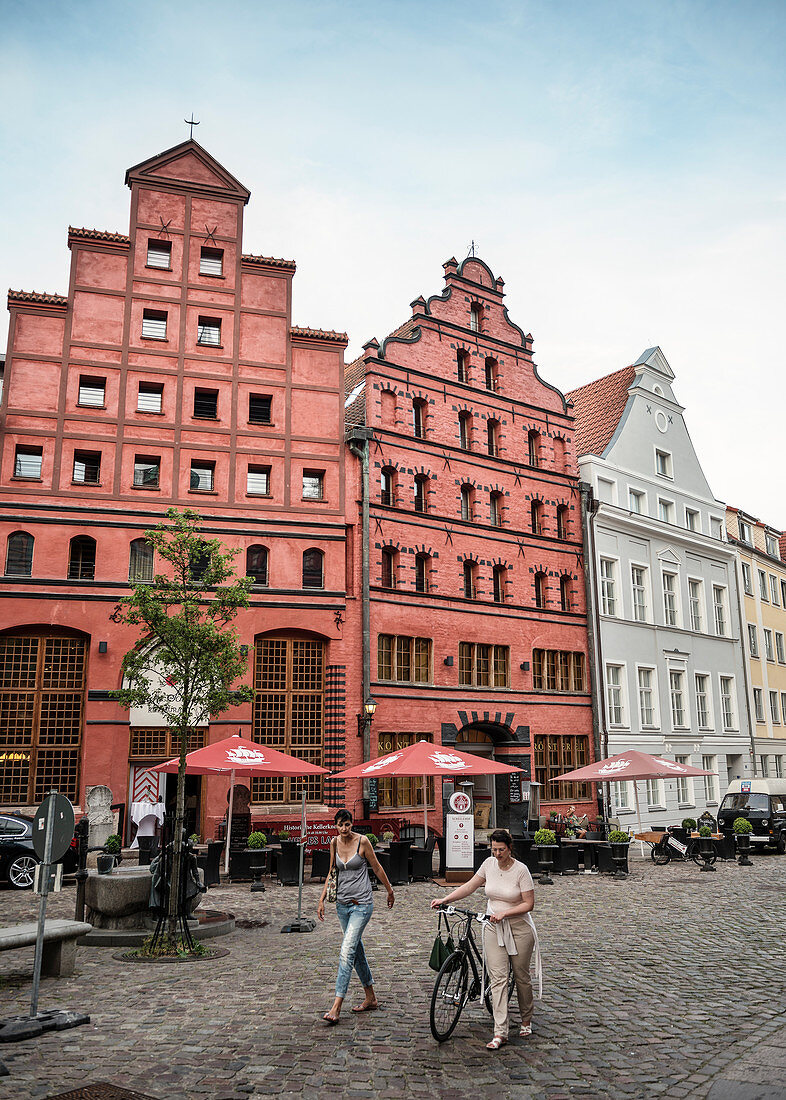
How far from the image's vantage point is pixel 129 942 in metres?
12.3

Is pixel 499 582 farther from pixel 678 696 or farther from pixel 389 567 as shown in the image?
pixel 678 696

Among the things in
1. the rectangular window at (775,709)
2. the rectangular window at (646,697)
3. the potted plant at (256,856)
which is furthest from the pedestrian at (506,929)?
the rectangular window at (775,709)

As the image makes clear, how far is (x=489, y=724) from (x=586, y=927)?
1621cm

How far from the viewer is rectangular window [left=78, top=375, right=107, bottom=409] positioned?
2500 centimetres

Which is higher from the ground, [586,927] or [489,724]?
[489,724]

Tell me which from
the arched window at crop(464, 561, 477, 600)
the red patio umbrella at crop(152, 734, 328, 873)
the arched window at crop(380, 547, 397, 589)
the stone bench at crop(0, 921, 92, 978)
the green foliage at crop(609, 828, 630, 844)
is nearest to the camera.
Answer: the stone bench at crop(0, 921, 92, 978)

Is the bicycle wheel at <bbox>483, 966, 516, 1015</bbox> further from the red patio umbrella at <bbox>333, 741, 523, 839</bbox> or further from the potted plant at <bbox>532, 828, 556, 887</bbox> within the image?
the potted plant at <bbox>532, 828, 556, 887</bbox>

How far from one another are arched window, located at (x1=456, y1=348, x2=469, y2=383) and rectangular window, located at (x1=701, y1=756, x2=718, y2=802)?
18950mm

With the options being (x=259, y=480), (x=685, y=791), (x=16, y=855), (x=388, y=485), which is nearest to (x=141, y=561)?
(x=259, y=480)

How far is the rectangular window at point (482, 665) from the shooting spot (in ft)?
95.7

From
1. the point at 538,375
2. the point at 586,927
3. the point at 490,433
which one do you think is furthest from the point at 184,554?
the point at 538,375

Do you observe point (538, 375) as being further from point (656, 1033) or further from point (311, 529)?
point (656, 1033)

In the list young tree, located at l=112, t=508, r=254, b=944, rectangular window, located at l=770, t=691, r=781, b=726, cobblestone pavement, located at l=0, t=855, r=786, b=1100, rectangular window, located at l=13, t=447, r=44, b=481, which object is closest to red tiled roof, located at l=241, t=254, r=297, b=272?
rectangular window, located at l=13, t=447, r=44, b=481

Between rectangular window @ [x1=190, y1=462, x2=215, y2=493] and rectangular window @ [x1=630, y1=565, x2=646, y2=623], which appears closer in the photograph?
rectangular window @ [x1=190, y1=462, x2=215, y2=493]
